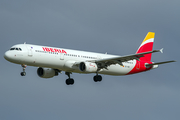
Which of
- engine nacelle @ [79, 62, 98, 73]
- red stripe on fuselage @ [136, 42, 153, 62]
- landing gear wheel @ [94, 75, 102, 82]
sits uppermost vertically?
red stripe on fuselage @ [136, 42, 153, 62]

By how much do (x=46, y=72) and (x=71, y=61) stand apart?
6.11 meters

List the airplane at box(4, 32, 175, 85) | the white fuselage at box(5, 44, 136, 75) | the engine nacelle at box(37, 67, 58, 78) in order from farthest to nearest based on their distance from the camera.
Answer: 1. the engine nacelle at box(37, 67, 58, 78)
2. the airplane at box(4, 32, 175, 85)
3. the white fuselage at box(5, 44, 136, 75)

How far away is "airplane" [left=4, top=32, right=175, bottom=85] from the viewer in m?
51.7

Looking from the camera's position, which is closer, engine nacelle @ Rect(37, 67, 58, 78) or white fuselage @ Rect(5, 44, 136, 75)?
white fuselage @ Rect(5, 44, 136, 75)

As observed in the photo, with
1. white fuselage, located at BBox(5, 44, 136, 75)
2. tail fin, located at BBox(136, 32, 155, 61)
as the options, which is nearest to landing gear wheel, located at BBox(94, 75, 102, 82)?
white fuselage, located at BBox(5, 44, 136, 75)

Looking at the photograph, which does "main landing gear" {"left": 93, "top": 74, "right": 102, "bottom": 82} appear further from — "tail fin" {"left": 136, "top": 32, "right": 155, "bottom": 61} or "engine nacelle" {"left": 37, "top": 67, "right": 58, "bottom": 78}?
"tail fin" {"left": 136, "top": 32, "right": 155, "bottom": 61}

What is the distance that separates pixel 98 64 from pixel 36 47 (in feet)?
33.8

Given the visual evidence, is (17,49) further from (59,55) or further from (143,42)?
(143,42)

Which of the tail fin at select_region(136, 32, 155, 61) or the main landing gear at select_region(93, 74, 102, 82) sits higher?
the tail fin at select_region(136, 32, 155, 61)

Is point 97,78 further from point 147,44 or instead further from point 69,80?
point 147,44

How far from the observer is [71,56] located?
181ft

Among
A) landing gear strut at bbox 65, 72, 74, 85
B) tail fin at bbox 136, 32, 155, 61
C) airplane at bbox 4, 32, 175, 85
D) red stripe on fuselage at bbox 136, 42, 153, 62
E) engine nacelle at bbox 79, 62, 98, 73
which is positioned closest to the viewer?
airplane at bbox 4, 32, 175, 85

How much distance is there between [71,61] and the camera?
180ft

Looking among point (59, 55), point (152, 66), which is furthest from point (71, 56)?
point (152, 66)
